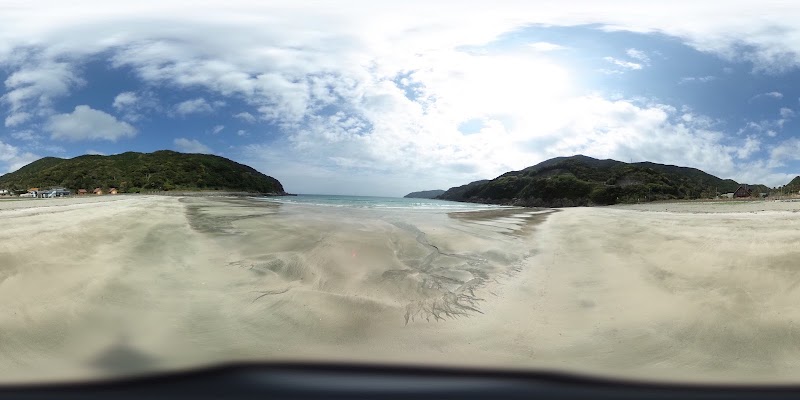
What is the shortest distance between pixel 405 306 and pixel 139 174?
133181mm

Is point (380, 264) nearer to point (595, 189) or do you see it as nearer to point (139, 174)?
point (595, 189)

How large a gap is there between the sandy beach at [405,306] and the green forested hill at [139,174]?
383 ft

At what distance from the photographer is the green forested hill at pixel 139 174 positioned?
106 meters

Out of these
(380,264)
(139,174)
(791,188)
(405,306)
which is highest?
(139,174)

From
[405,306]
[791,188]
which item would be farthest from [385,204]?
[791,188]

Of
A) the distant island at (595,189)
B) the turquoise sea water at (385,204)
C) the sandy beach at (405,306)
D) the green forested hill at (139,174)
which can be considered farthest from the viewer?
the green forested hill at (139,174)

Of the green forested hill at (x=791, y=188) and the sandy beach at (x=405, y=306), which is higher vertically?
the green forested hill at (x=791, y=188)

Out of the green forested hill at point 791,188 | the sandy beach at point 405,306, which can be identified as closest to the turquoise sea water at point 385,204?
the sandy beach at point 405,306

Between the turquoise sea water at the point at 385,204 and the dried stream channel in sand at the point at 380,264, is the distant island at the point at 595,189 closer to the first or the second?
the turquoise sea water at the point at 385,204

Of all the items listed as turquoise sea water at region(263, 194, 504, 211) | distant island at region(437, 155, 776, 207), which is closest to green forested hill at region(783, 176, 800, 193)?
distant island at region(437, 155, 776, 207)

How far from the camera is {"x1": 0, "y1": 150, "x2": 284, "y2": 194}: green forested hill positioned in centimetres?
10638

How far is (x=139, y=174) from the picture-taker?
11331 centimetres

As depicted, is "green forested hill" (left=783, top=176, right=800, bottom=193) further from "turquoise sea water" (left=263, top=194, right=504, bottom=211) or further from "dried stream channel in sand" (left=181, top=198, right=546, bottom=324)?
"dried stream channel in sand" (left=181, top=198, right=546, bottom=324)

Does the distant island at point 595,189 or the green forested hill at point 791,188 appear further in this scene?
the distant island at point 595,189
